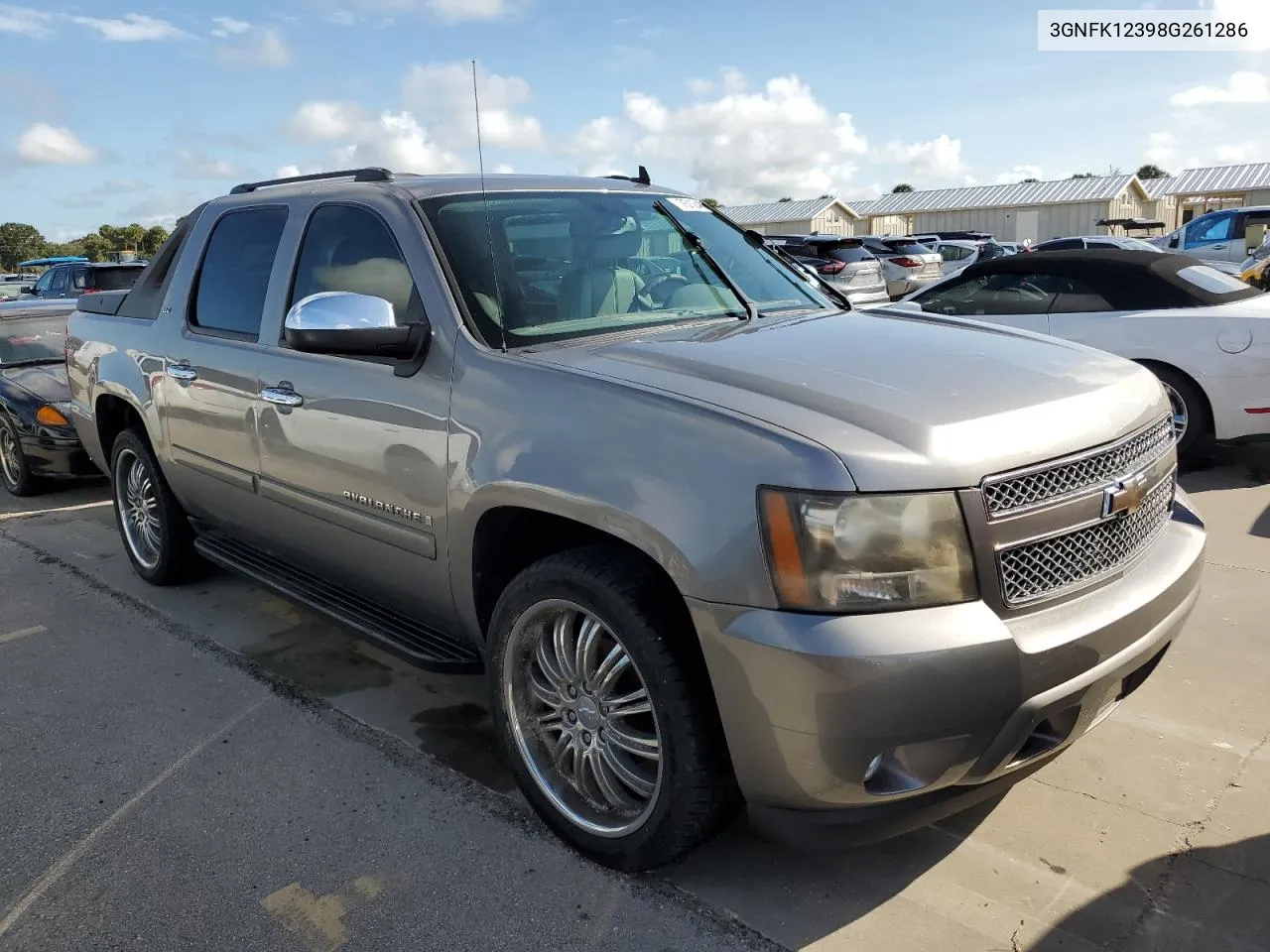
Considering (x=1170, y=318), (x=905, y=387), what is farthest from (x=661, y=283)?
(x=1170, y=318)

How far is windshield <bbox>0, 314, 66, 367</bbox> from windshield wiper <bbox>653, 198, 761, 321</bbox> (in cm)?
611

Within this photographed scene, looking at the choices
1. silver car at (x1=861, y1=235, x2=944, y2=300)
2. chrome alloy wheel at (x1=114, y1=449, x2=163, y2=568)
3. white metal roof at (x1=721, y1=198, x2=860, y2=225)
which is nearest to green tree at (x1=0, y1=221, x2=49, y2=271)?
white metal roof at (x1=721, y1=198, x2=860, y2=225)

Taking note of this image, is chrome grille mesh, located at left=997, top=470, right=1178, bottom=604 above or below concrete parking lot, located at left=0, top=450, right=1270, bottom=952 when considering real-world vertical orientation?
above

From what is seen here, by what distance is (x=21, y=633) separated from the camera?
4.77m

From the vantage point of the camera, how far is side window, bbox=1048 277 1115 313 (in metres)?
7.06

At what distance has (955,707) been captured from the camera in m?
2.14

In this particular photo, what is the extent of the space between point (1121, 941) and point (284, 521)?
121 inches

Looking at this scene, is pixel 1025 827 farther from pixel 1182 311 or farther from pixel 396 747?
pixel 1182 311

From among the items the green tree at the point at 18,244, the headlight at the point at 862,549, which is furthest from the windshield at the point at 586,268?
the green tree at the point at 18,244

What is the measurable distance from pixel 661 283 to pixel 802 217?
57.1m

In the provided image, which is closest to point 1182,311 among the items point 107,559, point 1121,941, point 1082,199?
point 1121,941

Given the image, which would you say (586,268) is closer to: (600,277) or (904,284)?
(600,277)

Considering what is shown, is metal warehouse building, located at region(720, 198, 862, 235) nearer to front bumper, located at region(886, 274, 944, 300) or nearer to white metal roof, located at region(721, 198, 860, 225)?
white metal roof, located at region(721, 198, 860, 225)

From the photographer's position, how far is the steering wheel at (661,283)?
139 inches
